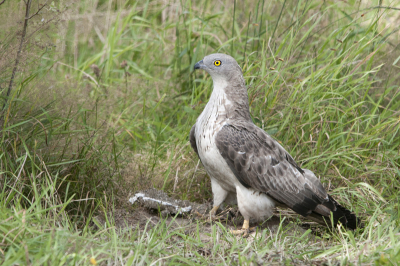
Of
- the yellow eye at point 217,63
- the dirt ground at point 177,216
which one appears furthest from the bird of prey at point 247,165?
the dirt ground at point 177,216

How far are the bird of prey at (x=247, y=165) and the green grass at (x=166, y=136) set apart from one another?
0.27 metres

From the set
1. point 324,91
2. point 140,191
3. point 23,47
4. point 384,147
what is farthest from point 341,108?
point 23,47

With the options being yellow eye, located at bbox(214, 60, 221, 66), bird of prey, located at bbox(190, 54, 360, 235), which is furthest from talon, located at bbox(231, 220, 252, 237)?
yellow eye, located at bbox(214, 60, 221, 66)

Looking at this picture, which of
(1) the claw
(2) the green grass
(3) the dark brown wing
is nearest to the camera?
(2) the green grass

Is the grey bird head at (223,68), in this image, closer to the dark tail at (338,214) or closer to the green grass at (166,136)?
the green grass at (166,136)

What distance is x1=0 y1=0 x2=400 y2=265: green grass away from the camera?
3.07m

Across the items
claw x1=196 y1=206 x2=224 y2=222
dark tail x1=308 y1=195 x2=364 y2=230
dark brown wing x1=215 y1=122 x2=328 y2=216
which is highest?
dark brown wing x1=215 y1=122 x2=328 y2=216

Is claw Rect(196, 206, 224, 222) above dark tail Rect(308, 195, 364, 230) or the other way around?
the other way around

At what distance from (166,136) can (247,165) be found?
64.3 inches

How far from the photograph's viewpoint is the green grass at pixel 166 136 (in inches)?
121

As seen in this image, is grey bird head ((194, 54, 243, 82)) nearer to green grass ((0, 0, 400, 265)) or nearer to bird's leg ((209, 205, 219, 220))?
green grass ((0, 0, 400, 265))

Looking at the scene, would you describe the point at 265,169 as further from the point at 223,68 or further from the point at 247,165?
the point at 223,68

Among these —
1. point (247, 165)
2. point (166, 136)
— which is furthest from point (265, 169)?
point (166, 136)

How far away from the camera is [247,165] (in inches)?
155
